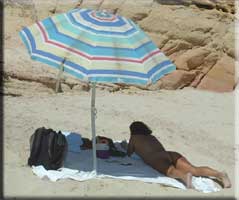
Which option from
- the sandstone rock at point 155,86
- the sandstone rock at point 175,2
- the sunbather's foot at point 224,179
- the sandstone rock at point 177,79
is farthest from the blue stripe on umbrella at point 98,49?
the sandstone rock at point 175,2

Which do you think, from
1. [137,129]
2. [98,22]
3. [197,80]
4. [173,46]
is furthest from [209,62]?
[98,22]

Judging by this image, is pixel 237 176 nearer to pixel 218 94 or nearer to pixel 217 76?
pixel 218 94

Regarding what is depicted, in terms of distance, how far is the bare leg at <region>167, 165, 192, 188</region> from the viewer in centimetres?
605

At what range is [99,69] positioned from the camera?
18.2ft

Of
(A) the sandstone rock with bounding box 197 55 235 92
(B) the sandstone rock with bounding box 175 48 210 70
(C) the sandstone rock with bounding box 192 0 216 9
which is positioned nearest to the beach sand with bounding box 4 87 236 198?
(A) the sandstone rock with bounding box 197 55 235 92

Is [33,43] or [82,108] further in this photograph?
[82,108]

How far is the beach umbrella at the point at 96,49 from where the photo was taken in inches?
219

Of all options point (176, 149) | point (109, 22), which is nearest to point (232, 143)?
point (176, 149)

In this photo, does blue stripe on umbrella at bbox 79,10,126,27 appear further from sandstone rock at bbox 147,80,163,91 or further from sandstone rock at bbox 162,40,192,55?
sandstone rock at bbox 162,40,192,55

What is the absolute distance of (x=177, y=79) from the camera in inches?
491

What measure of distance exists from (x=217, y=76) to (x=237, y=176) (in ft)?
20.4

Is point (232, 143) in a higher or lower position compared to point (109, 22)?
lower

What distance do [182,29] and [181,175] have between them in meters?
7.39

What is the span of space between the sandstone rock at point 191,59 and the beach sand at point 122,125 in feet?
3.74
